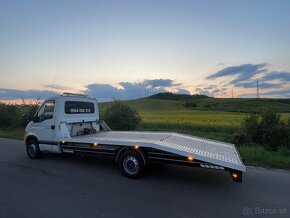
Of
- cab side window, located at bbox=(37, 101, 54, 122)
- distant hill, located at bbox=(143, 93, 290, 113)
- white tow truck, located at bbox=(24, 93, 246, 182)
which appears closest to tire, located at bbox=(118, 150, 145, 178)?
white tow truck, located at bbox=(24, 93, 246, 182)

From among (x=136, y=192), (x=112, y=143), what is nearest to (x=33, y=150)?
(x=112, y=143)

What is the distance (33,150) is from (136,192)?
5177mm

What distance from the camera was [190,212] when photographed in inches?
182

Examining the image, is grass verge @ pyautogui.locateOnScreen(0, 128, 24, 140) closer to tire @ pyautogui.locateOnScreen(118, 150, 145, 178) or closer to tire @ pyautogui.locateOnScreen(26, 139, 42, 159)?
tire @ pyautogui.locateOnScreen(26, 139, 42, 159)

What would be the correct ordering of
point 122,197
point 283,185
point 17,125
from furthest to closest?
point 17,125
point 283,185
point 122,197

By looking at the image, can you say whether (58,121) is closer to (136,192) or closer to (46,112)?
(46,112)

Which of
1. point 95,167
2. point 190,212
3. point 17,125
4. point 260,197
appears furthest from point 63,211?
point 17,125

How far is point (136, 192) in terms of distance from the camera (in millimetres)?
5684

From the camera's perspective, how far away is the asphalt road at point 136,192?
467 cm

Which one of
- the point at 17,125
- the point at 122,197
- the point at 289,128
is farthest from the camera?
the point at 17,125

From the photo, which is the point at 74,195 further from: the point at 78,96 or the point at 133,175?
the point at 78,96

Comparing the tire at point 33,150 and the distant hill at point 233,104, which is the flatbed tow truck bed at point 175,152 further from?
the distant hill at point 233,104

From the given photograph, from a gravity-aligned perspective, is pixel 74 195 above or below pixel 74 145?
below

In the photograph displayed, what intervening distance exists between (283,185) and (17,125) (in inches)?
867
